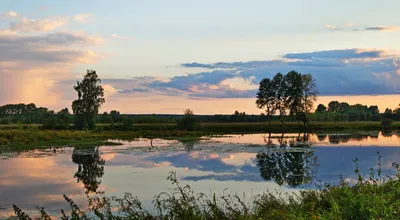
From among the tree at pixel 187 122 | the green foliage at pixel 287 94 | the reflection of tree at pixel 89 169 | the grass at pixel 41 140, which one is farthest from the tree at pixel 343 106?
the reflection of tree at pixel 89 169

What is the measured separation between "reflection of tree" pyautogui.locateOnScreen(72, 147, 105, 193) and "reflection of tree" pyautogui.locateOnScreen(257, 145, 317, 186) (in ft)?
25.5

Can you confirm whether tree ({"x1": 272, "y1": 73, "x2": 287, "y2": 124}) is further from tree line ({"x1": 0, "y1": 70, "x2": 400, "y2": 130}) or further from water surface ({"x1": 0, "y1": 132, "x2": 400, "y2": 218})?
water surface ({"x1": 0, "y1": 132, "x2": 400, "y2": 218})

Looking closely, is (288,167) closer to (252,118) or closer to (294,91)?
(294,91)

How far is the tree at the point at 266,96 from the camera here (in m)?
84.2

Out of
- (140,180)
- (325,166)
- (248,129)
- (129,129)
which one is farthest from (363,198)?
(248,129)

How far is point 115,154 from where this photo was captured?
106ft

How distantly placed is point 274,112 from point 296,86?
759cm

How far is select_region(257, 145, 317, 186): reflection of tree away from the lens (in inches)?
740

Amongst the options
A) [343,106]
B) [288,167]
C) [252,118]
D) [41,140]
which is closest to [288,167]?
[288,167]

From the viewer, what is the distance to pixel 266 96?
84.9m

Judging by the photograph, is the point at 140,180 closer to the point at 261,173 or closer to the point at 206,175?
the point at 206,175

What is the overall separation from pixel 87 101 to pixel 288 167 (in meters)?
48.2

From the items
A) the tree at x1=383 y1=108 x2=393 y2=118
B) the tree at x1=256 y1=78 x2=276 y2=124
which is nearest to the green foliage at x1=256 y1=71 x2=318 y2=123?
the tree at x1=256 y1=78 x2=276 y2=124

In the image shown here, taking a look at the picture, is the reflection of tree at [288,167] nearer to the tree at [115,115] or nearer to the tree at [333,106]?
the tree at [115,115]
